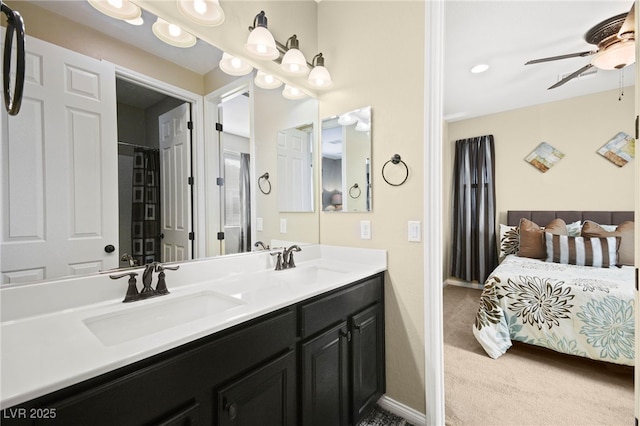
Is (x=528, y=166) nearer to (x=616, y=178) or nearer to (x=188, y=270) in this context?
(x=616, y=178)

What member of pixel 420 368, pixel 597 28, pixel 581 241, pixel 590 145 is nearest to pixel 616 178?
pixel 590 145

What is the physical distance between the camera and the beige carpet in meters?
1.71

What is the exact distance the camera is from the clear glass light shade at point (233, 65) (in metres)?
1.51

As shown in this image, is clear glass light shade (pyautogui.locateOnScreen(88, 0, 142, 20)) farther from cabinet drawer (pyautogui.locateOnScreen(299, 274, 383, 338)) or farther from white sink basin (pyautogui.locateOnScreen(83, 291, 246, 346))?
cabinet drawer (pyautogui.locateOnScreen(299, 274, 383, 338))

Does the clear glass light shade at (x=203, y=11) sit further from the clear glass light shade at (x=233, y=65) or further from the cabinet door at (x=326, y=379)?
the cabinet door at (x=326, y=379)

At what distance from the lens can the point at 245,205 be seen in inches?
66.6

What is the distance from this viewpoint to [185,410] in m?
0.78

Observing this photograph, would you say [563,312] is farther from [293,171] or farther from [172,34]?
[172,34]

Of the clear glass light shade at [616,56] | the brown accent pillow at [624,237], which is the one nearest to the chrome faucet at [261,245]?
the clear glass light shade at [616,56]

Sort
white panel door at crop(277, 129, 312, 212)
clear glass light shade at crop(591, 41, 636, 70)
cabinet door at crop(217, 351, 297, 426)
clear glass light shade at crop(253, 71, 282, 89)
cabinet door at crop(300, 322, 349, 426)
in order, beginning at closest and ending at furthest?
cabinet door at crop(217, 351, 297, 426), cabinet door at crop(300, 322, 349, 426), clear glass light shade at crop(253, 71, 282, 89), white panel door at crop(277, 129, 312, 212), clear glass light shade at crop(591, 41, 636, 70)

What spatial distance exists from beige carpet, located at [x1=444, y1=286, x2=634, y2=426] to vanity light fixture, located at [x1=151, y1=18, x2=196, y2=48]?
255cm

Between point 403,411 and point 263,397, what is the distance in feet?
3.63

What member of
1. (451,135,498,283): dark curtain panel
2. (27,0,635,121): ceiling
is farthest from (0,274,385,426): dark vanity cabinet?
(451,135,498,283): dark curtain panel

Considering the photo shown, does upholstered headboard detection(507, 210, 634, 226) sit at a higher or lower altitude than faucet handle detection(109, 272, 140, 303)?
higher
